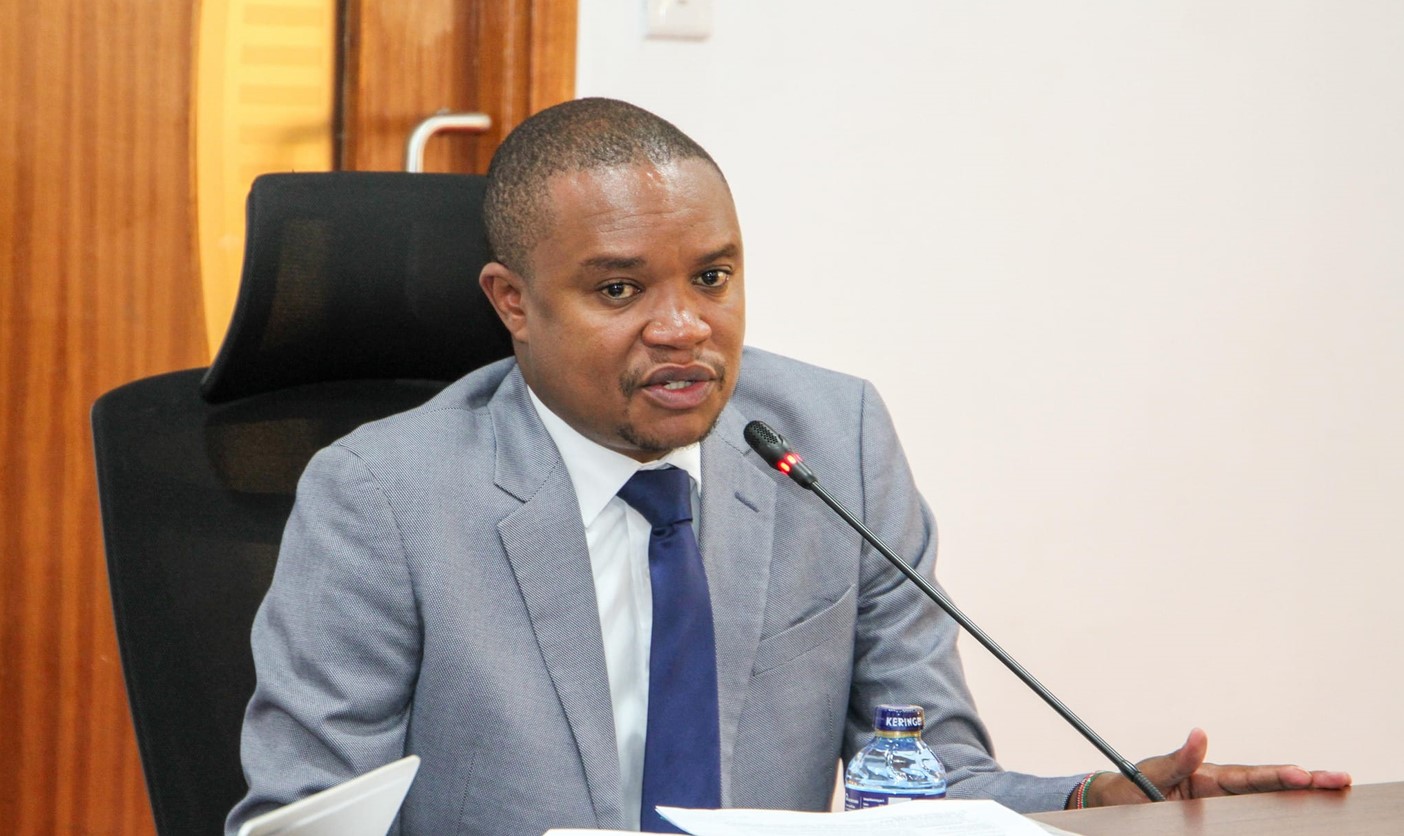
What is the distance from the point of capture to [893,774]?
1.16 meters

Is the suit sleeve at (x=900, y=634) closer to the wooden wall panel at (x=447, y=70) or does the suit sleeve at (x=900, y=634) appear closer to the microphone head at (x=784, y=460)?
the microphone head at (x=784, y=460)

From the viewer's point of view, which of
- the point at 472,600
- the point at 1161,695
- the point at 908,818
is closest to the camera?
the point at 908,818

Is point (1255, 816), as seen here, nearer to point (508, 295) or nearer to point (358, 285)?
point (508, 295)

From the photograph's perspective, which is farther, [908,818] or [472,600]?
[472,600]

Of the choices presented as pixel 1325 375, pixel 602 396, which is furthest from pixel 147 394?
pixel 1325 375

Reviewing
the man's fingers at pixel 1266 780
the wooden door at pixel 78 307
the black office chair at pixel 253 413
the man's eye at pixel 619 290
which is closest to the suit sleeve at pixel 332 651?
the black office chair at pixel 253 413

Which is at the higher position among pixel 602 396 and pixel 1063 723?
pixel 602 396

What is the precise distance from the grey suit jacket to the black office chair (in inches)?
5.0

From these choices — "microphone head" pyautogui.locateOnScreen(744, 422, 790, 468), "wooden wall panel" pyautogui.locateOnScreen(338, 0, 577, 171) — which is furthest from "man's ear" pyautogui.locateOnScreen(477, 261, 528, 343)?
"wooden wall panel" pyautogui.locateOnScreen(338, 0, 577, 171)

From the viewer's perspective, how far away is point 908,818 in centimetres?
95

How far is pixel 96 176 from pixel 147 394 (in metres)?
0.67

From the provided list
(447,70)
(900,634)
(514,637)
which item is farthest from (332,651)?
(447,70)

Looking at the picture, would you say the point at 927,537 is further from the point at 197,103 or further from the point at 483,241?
the point at 197,103

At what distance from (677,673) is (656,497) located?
6.0 inches
